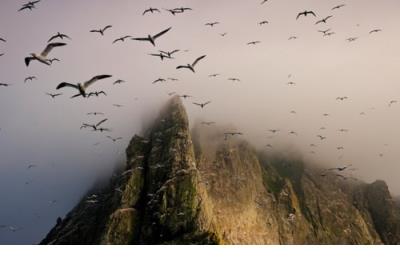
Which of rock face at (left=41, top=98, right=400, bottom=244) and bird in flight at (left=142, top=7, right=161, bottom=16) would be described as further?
rock face at (left=41, top=98, right=400, bottom=244)

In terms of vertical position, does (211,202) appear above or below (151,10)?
below

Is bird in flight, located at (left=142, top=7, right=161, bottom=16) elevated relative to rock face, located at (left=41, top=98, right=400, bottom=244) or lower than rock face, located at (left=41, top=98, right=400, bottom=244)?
elevated

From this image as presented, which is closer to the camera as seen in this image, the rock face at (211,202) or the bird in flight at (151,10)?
the bird in flight at (151,10)

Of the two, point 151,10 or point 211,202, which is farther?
point 211,202

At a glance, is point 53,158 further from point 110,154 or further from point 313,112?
point 313,112

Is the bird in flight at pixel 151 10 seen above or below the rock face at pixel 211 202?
above
